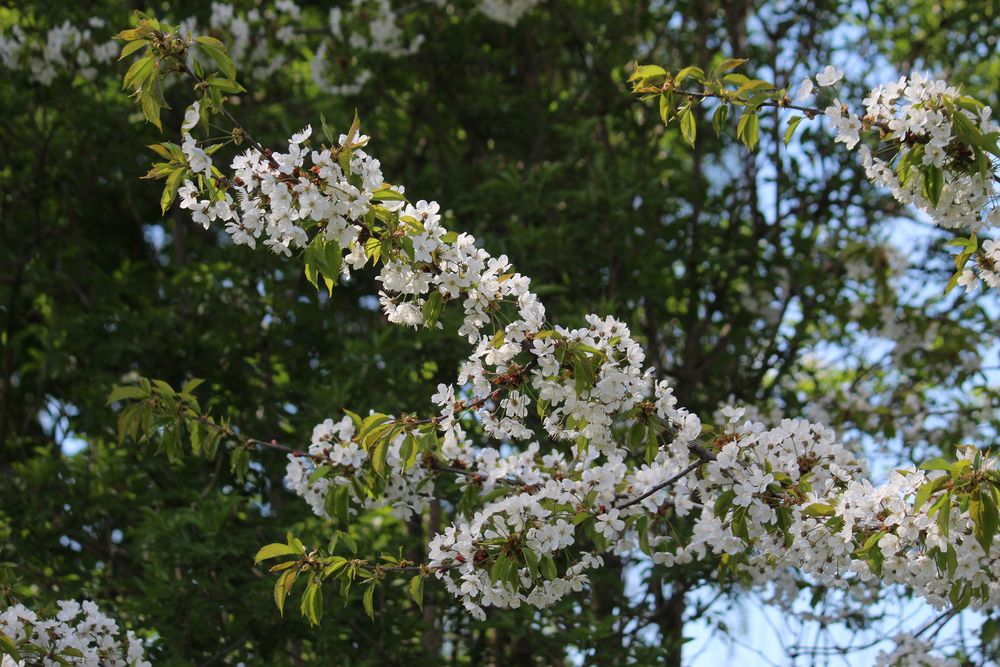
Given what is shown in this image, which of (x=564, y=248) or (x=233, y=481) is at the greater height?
(x=564, y=248)

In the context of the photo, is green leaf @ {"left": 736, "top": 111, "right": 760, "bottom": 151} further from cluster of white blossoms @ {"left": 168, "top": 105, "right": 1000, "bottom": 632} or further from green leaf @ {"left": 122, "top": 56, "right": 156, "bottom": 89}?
green leaf @ {"left": 122, "top": 56, "right": 156, "bottom": 89}

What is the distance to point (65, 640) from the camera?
10.9 feet

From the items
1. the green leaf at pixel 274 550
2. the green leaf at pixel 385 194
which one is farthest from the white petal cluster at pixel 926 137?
the green leaf at pixel 274 550

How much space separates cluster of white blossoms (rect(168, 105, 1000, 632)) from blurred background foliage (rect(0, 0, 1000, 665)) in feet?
4.76

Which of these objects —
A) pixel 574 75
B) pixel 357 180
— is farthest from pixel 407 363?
pixel 574 75

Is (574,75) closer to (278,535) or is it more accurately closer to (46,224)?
(46,224)

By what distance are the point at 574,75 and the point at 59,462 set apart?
4.26 metres

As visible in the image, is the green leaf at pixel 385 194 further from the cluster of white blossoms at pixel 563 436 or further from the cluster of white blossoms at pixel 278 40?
the cluster of white blossoms at pixel 278 40

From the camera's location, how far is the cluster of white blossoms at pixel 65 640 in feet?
10.6

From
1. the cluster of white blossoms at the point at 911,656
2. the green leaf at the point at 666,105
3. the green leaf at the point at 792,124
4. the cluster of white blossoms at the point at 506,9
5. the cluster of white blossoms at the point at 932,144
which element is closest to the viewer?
the cluster of white blossoms at the point at 932,144

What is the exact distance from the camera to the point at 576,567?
10.6 ft

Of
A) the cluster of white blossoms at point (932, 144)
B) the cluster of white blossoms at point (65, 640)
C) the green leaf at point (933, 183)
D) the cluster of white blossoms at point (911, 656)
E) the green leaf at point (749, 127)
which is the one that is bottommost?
the cluster of white blossoms at point (65, 640)

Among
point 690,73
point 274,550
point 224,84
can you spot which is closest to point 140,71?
point 224,84

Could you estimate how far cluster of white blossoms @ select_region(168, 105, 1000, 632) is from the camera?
279 cm
